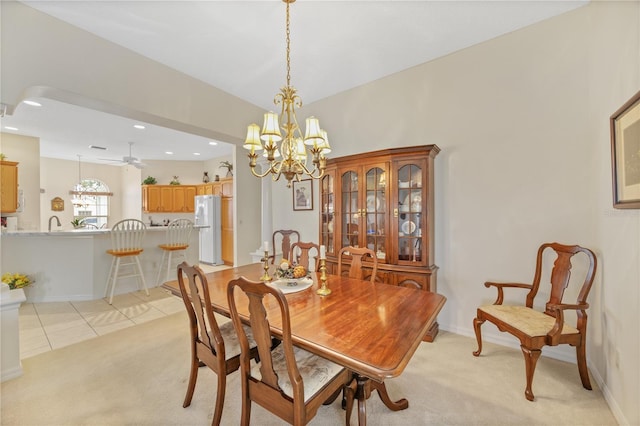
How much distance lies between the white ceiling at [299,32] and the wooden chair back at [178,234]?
7.59ft

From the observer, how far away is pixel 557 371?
6.89ft

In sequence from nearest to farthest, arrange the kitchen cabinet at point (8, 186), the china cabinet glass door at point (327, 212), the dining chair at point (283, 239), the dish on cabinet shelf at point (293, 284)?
the dish on cabinet shelf at point (293, 284)
the china cabinet glass door at point (327, 212)
the dining chair at point (283, 239)
the kitchen cabinet at point (8, 186)

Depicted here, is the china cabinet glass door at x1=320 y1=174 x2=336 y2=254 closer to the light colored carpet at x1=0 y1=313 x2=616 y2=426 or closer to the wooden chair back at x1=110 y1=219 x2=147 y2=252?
the light colored carpet at x1=0 y1=313 x2=616 y2=426

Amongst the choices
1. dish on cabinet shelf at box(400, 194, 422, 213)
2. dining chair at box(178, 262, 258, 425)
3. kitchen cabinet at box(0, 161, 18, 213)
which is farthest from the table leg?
kitchen cabinet at box(0, 161, 18, 213)

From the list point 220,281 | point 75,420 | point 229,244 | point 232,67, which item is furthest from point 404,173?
point 229,244

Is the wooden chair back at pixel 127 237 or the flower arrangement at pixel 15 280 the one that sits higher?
the wooden chair back at pixel 127 237

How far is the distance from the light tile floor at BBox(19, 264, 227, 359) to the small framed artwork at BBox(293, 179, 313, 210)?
83.1 inches

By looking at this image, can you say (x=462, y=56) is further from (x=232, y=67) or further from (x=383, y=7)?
(x=232, y=67)

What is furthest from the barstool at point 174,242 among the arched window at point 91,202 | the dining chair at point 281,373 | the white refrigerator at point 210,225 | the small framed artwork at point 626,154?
the small framed artwork at point 626,154

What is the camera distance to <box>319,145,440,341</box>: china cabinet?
2641mm

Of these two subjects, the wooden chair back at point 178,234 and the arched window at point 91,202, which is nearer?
the wooden chair back at point 178,234

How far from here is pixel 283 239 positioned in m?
3.57

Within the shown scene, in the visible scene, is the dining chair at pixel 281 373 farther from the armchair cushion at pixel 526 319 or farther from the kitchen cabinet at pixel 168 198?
the kitchen cabinet at pixel 168 198

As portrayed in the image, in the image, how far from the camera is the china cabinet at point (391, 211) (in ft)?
8.66
